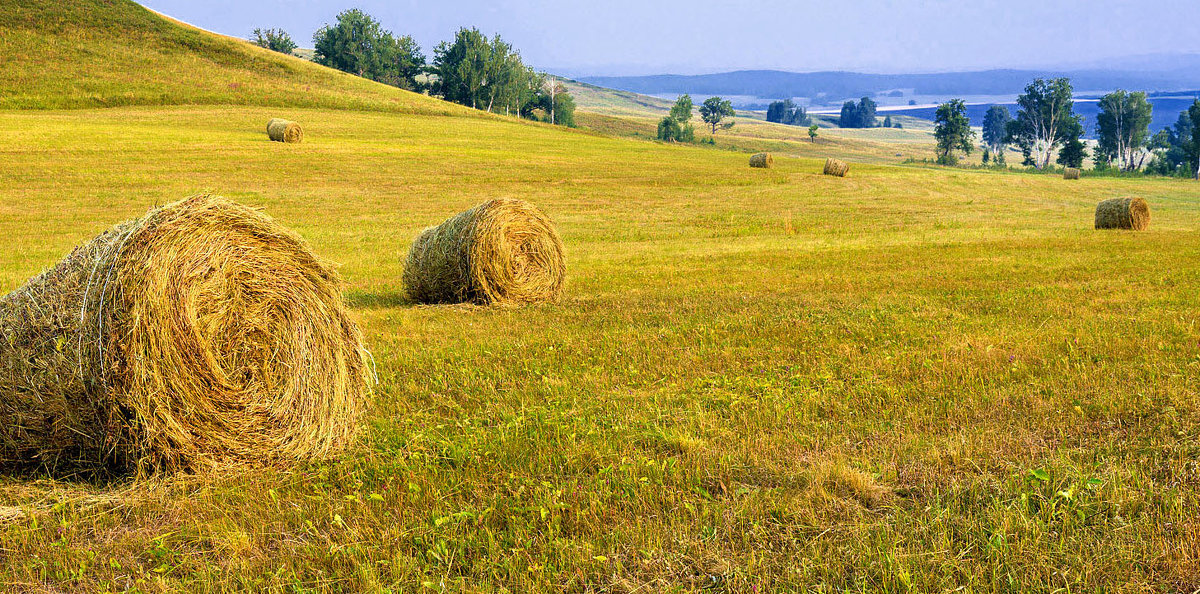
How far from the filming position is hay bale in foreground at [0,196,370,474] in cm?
549

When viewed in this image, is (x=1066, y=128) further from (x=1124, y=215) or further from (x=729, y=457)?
(x=729, y=457)

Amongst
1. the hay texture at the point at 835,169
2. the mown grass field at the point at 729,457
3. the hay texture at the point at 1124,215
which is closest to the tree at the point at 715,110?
the hay texture at the point at 835,169

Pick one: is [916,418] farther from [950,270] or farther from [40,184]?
[40,184]

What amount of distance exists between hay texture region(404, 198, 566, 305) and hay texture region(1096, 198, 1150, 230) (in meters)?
21.0

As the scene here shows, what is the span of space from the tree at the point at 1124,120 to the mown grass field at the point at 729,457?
123 metres

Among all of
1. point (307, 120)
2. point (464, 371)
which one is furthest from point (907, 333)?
point (307, 120)

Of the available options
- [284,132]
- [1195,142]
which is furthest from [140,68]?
[1195,142]

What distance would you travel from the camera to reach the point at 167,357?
563 cm

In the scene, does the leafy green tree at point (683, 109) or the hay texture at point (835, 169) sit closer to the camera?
the hay texture at point (835, 169)

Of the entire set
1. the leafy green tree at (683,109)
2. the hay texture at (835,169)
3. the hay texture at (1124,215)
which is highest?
the leafy green tree at (683,109)

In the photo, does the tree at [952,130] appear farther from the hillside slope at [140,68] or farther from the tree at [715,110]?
the hillside slope at [140,68]

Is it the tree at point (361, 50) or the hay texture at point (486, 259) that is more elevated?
the tree at point (361, 50)

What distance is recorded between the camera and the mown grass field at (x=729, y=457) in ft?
14.7

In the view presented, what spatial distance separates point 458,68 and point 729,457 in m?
128
